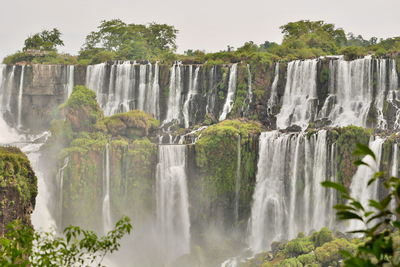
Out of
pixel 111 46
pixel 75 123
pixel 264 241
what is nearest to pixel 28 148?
pixel 75 123

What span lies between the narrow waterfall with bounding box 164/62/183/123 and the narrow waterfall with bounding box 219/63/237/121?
3.34 metres

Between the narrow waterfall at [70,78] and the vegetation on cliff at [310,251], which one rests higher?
the narrow waterfall at [70,78]

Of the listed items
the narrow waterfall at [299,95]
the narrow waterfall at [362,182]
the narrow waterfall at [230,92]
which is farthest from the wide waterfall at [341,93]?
the narrow waterfall at [362,182]

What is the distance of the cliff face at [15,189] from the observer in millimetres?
20328

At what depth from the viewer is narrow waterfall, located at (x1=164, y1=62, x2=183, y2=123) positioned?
40.1m

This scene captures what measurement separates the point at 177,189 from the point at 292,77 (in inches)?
419

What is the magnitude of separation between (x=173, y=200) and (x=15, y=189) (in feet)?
42.2

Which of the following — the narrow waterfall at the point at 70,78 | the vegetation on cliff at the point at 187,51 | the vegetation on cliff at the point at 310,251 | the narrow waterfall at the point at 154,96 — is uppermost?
the vegetation on cliff at the point at 187,51

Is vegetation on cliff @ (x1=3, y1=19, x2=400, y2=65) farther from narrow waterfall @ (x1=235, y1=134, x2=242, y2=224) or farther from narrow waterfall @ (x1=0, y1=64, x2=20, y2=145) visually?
narrow waterfall @ (x1=235, y1=134, x2=242, y2=224)

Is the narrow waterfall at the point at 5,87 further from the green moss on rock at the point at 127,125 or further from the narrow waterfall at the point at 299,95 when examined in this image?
the narrow waterfall at the point at 299,95

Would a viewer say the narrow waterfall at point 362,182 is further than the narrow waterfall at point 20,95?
No

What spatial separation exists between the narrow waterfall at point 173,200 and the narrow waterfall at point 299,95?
24.6 ft

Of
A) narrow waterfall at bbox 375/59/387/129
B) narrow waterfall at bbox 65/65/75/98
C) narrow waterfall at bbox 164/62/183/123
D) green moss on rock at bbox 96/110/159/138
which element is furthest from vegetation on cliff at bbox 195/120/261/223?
narrow waterfall at bbox 65/65/75/98

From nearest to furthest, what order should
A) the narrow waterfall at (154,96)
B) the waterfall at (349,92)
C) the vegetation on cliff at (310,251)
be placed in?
the vegetation on cliff at (310,251) < the waterfall at (349,92) < the narrow waterfall at (154,96)
